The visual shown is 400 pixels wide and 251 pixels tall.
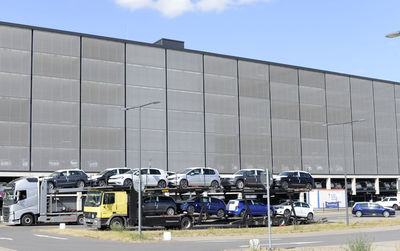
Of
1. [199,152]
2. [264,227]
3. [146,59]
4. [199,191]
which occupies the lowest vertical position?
[264,227]

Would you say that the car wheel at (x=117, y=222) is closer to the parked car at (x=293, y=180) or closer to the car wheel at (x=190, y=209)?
the car wheel at (x=190, y=209)

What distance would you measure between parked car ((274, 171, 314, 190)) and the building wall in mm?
5196

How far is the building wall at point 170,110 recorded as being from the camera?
182ft

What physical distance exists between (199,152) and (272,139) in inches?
481

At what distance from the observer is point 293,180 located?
4191 centimetres

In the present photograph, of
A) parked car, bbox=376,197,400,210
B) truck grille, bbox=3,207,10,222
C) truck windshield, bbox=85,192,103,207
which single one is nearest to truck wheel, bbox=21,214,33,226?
truck grille, bbox=3,207,10,222

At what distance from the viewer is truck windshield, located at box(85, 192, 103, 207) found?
3192 cm

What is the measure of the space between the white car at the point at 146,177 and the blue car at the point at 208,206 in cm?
284

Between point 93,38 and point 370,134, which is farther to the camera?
point 370,134

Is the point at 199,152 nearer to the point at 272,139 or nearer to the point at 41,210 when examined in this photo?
the point at 272,139

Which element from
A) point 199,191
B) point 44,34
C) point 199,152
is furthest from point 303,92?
point 199,191

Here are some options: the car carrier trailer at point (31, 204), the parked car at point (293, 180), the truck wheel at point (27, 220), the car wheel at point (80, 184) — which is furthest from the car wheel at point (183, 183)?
the truck wheel at point (27, 220)

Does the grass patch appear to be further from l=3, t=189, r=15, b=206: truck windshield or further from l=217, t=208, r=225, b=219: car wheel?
l=3, t=189, r=15, b=206: truck windshield

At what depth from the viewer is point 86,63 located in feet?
195
